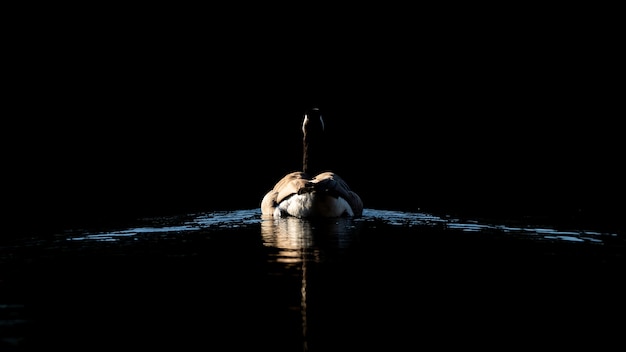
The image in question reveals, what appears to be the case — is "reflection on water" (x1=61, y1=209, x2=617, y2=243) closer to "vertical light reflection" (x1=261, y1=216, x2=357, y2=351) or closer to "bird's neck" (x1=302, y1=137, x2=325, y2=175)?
"vertical light reflection" (x1=261, y1=216, x2=357, y2=351)

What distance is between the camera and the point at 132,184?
34.8 metres

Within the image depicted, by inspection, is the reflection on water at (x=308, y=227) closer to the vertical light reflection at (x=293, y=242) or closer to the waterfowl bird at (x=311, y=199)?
the vertical light reflection at (x=293, y=242)

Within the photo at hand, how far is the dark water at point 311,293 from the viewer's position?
555cm

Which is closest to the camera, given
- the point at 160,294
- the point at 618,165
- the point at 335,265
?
the point at 160,294

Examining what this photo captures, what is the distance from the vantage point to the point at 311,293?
710 cm

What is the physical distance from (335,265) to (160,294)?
2.72m

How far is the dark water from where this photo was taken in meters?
5.55

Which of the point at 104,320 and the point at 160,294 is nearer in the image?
the point at 104,320

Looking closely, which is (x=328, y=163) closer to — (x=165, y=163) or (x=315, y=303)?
(x=165, y=163)

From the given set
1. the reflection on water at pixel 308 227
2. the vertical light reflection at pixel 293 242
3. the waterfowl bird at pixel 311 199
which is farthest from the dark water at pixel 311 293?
the waterfowl bird at pixel 311 199

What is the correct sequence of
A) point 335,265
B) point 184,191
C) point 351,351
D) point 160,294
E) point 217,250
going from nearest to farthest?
point 351,351 → point 160,294 → point 335,265 → point 217,250 → point 184,191

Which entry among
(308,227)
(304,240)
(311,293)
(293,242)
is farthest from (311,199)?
(311,293)

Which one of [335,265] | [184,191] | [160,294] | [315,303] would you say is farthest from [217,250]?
[184,191]

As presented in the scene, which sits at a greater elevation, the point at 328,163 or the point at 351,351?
the point at 328,163
